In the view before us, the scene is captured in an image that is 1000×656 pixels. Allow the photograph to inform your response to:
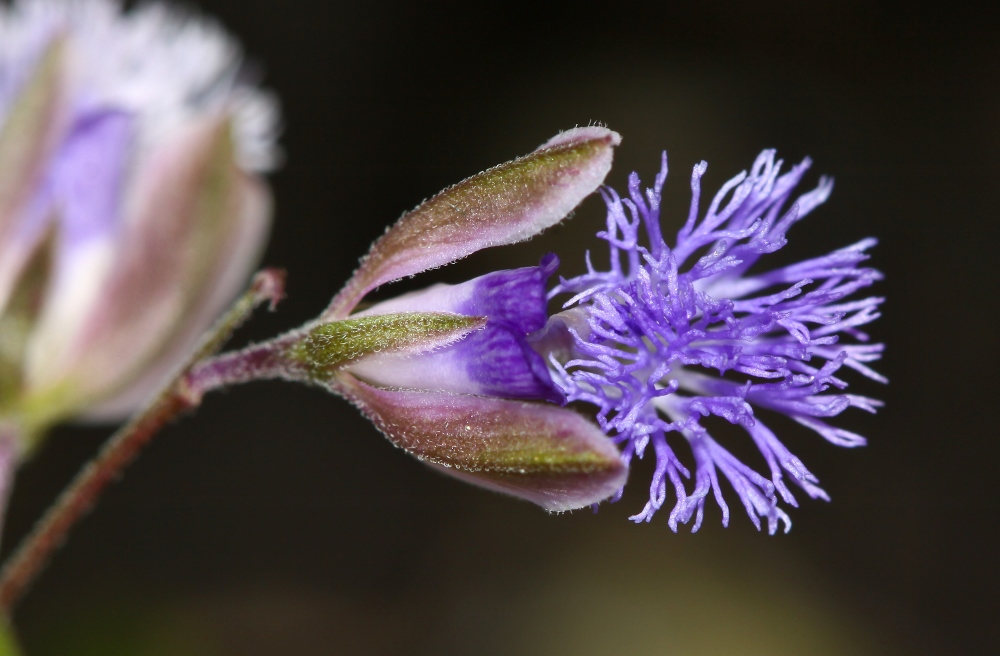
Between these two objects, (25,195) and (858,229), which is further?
(858,229)

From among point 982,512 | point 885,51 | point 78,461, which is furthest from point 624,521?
point 885,51

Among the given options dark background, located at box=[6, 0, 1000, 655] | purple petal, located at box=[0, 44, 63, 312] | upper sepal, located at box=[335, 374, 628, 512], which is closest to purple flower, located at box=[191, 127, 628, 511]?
upper sepal, located at box=[335, 374, 628, 512]

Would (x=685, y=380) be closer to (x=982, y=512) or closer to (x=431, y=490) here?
(x=431, y=490)

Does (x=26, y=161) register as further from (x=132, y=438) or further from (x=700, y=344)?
(x=700, y=344)

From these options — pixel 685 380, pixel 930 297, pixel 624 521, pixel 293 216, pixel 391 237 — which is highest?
pixel 391 237

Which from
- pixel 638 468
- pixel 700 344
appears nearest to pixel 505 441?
pixel 700 344

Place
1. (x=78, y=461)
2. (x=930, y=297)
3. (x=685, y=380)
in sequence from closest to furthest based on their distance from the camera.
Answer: (x=685, y=380), (x=78, y=461), (x=930, y=297)

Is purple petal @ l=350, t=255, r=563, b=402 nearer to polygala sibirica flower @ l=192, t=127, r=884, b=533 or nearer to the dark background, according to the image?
polygala sibirica flower @ l=192, t=127, r=884, b=533
